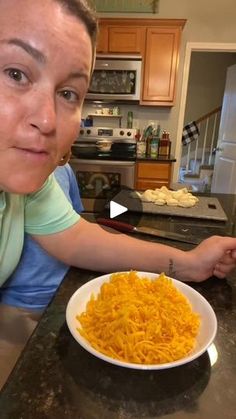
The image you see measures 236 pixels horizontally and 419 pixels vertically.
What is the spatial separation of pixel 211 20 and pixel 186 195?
2.81 meters

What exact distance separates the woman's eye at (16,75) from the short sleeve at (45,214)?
0.31 m

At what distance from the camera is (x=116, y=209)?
1.08 m

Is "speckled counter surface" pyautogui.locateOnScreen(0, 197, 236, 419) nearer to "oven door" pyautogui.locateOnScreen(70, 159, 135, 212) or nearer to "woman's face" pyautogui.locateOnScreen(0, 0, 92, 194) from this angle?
"woman's face" pyautogui.locateOnScreen(0, 0, 92, 194)

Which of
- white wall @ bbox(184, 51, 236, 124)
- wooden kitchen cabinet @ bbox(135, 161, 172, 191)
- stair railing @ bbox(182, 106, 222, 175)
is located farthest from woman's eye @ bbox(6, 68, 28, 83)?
white wall @ bbox(184, 51, 236, 124)

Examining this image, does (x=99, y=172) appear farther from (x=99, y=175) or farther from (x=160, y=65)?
(x=160, y=65)

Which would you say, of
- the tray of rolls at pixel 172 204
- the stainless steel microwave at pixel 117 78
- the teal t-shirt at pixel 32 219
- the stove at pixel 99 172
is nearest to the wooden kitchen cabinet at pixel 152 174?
the stove at pixel 99 172

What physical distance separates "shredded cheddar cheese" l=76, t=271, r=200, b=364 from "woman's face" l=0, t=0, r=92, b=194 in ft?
0.74

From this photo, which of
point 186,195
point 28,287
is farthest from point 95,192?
point 28,287

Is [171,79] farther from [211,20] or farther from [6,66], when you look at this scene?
[6,66]

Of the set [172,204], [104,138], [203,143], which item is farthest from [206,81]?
[172,204]

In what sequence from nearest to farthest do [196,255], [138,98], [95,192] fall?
1. [196,255]
2. [95,192]
3. [138,98]

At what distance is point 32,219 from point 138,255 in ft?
0.84

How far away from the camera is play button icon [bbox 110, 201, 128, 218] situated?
1.05 metres

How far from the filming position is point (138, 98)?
295 cm
